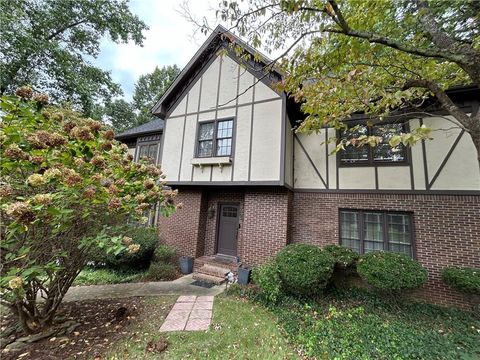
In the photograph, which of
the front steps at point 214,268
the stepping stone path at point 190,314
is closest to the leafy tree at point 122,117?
the front steps at point 214,268

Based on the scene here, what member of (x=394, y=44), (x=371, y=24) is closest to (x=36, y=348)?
(x=394, y=44)

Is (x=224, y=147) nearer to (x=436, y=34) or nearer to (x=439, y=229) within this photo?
(x=436, y=34)

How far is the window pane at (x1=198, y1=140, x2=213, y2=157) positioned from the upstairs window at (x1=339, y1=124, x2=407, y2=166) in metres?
4.56

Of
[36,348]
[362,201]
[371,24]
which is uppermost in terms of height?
[371,24]

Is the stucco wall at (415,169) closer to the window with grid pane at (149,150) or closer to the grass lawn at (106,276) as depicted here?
the grass lawn at (106,276)

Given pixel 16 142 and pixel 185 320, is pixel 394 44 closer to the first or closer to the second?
pixel 16 142

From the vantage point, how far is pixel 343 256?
235 inches

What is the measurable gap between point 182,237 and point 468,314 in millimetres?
8525

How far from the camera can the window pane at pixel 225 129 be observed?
25.5 feet

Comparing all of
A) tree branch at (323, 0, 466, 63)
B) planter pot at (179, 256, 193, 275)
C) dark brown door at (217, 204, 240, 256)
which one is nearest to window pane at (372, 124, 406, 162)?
tree branch at (323, 0, 466, 63)

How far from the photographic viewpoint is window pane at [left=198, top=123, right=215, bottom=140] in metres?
8.12

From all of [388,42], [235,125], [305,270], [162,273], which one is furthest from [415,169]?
[162,273]

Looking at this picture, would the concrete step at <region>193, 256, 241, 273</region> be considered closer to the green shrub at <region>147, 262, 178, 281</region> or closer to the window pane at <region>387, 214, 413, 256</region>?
the green shrub at <region>147, 262, 178, 281</region>

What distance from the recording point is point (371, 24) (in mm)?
4691
